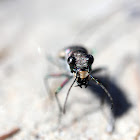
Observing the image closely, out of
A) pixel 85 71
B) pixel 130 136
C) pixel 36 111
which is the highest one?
pixel 85 71

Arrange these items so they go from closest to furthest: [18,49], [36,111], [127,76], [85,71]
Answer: [85,71] → [36,111] → [127,76] → [18,49]

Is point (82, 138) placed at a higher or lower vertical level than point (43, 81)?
lower

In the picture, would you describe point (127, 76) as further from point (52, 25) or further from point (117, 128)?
point (52, 25)

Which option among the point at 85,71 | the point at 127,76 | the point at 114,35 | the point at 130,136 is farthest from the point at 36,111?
the point at 114,35

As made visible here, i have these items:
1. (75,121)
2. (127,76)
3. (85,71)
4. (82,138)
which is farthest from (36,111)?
(127,76)

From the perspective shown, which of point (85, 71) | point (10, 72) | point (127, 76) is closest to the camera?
point (85, 71)

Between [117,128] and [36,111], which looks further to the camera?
[36,111]

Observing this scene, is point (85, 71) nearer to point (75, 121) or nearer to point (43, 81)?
point (75, 121)
